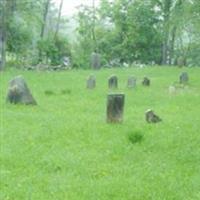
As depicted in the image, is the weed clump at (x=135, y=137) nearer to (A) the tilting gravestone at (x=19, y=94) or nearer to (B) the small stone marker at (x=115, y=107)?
(B) the small stone marker at (x=115, y=107)

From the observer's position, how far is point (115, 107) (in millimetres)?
12164

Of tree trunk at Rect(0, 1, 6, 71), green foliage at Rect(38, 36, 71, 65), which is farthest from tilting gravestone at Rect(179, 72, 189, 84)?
green foliage at Rect(38, 36, 71, 65)

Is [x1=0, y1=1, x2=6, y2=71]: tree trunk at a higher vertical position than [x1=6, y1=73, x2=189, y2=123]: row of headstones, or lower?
higher

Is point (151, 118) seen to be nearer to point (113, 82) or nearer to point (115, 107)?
point (115, 107)

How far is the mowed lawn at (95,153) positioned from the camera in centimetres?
729

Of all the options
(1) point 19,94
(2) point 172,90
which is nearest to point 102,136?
(1) point 19,94

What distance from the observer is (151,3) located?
4353cm

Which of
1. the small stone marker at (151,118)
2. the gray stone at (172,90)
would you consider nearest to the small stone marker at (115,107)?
the small stone marker at (151,118)

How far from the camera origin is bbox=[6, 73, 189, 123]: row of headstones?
12.1 m

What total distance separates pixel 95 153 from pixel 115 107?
298 cm

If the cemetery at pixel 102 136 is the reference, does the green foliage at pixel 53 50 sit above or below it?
above

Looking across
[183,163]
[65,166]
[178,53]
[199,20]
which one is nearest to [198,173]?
[183,163]

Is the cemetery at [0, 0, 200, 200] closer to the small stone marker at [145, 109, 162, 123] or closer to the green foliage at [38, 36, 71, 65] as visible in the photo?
A: the small stone marker at [145, 109, 162, 123]

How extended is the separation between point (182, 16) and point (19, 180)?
1841 cm
